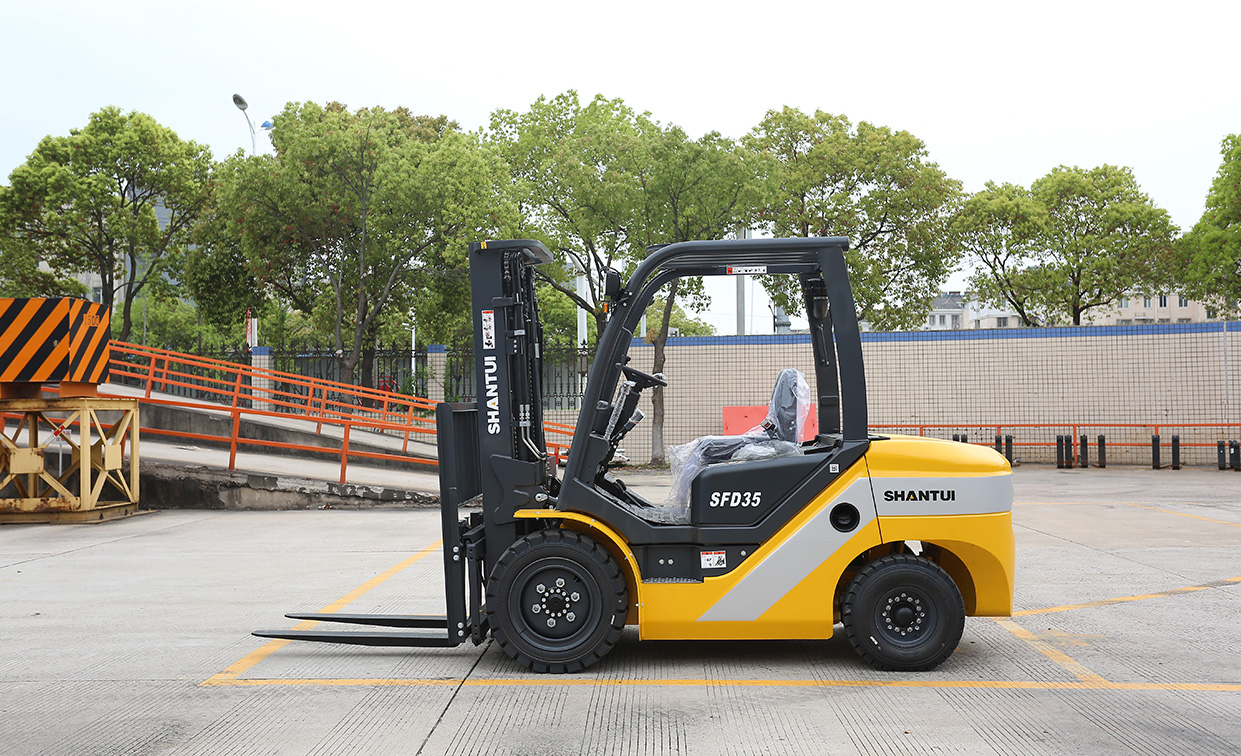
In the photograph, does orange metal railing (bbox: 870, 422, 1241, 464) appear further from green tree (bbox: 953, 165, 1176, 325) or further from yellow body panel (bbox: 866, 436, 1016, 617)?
yellow body panel (bbox: 866, 436, 1016, 617)

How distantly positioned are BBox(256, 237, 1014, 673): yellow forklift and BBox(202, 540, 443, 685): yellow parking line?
4.22ft

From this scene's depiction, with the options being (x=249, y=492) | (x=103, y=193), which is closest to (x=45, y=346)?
(x=249, y=492)

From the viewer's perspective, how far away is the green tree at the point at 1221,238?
29.7 m

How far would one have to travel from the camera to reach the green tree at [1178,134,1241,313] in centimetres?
2969

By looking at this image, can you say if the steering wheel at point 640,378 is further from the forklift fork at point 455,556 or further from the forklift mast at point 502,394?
the forklift fork at point 455,556

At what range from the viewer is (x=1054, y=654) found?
6.07 m

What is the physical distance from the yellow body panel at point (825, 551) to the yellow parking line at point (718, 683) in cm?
27

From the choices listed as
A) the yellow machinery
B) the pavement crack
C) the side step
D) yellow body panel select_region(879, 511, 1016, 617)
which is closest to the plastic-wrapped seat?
yellow body panel select_region(879, 511, 1016, 617)

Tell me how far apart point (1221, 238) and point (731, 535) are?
102ft

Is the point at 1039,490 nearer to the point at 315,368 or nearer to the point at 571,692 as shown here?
the point at 571,692

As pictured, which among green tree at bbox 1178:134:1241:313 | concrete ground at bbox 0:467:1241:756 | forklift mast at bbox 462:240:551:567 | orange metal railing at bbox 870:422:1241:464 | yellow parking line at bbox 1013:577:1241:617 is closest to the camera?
concrete ground at bbox 0:467:1241:756

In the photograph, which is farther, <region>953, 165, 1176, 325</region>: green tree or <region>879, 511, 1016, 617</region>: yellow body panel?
<region>953, 165, 1176, 325</region>: green tree

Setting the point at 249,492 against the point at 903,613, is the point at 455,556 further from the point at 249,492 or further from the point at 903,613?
the point at 249,492

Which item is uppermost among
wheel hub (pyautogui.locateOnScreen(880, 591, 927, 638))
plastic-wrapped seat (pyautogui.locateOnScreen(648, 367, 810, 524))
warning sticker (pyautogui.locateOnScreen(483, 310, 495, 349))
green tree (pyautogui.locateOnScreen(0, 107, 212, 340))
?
green tree (pyautogui.locateOnScreen(0, 107, 212, 340))
